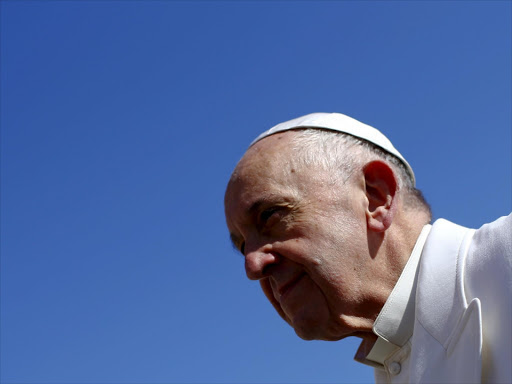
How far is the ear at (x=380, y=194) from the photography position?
14.0ft

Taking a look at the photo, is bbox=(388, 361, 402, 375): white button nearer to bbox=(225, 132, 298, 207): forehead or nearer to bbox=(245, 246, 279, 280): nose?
bbox=(245, 246, 279, 280): nose

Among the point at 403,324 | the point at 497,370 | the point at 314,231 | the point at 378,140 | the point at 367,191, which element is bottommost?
the point at 497,370

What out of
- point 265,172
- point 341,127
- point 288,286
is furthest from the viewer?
point 341,127

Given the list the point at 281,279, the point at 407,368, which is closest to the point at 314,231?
the point at 281,279

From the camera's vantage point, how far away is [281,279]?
4.16 metres

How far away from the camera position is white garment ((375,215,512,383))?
323cm

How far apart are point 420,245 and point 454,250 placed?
0.42 metres

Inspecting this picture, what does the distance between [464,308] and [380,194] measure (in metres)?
1.15

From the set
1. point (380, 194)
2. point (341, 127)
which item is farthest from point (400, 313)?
point (341, 127)

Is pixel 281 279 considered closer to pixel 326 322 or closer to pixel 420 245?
pixel 326 322

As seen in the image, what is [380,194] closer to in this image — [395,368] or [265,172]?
[265,172]

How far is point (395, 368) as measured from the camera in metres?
4.07

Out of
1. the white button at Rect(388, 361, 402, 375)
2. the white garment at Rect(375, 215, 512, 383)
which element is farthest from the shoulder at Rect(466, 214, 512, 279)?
the white button at Rect(388, 361, 402, 375)

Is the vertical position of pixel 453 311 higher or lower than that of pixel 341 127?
lower
